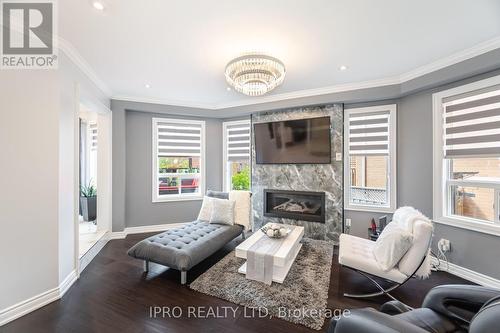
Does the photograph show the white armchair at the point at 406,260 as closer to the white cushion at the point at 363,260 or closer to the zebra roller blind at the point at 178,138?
the white cushion at the point at 363,260

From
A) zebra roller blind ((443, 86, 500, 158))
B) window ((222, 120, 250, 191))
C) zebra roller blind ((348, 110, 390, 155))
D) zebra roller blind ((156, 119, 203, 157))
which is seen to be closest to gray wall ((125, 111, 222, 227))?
zebra roller blind ((156, 119, 203, 157))

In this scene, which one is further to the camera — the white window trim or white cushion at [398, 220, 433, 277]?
the white window trim

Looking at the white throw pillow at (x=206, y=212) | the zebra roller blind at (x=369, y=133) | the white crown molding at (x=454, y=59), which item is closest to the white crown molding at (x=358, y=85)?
the white crown molding at (x=454, y=59)

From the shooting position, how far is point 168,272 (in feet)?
8.94

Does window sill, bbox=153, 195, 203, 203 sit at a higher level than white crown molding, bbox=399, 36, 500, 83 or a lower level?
lower

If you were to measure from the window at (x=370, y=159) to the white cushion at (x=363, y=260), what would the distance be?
4.16 feet

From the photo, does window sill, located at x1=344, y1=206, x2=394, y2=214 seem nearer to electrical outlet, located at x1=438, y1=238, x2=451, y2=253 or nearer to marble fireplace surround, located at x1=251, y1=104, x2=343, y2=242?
marble fireplace surround, located at x1=251, y1=104, x2=343, y2=242

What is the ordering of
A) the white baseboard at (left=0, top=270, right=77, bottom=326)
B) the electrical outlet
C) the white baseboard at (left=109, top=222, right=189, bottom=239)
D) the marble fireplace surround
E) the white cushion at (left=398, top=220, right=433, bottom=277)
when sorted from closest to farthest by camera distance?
the white baseboard at (left=0, top=270, right=77, bottom=326) → the white cushion at (left=398, top=220, right=433, bottom=277) → the electrical outlet → the marble fireplace surround → the white baseboard at (left=109, top=222, right=189, bottom=239)

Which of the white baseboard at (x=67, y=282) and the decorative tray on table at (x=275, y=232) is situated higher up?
the decorative tray on table at (x=275, y=232)

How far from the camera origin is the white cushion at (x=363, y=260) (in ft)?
6.97

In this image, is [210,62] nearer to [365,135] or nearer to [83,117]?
[365,135]

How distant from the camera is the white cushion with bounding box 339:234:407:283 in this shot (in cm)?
212

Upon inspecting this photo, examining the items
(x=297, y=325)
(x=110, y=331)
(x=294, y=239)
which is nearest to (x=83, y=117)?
(x=110, y=331)

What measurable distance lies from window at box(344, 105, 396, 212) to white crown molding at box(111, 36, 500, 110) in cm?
45
